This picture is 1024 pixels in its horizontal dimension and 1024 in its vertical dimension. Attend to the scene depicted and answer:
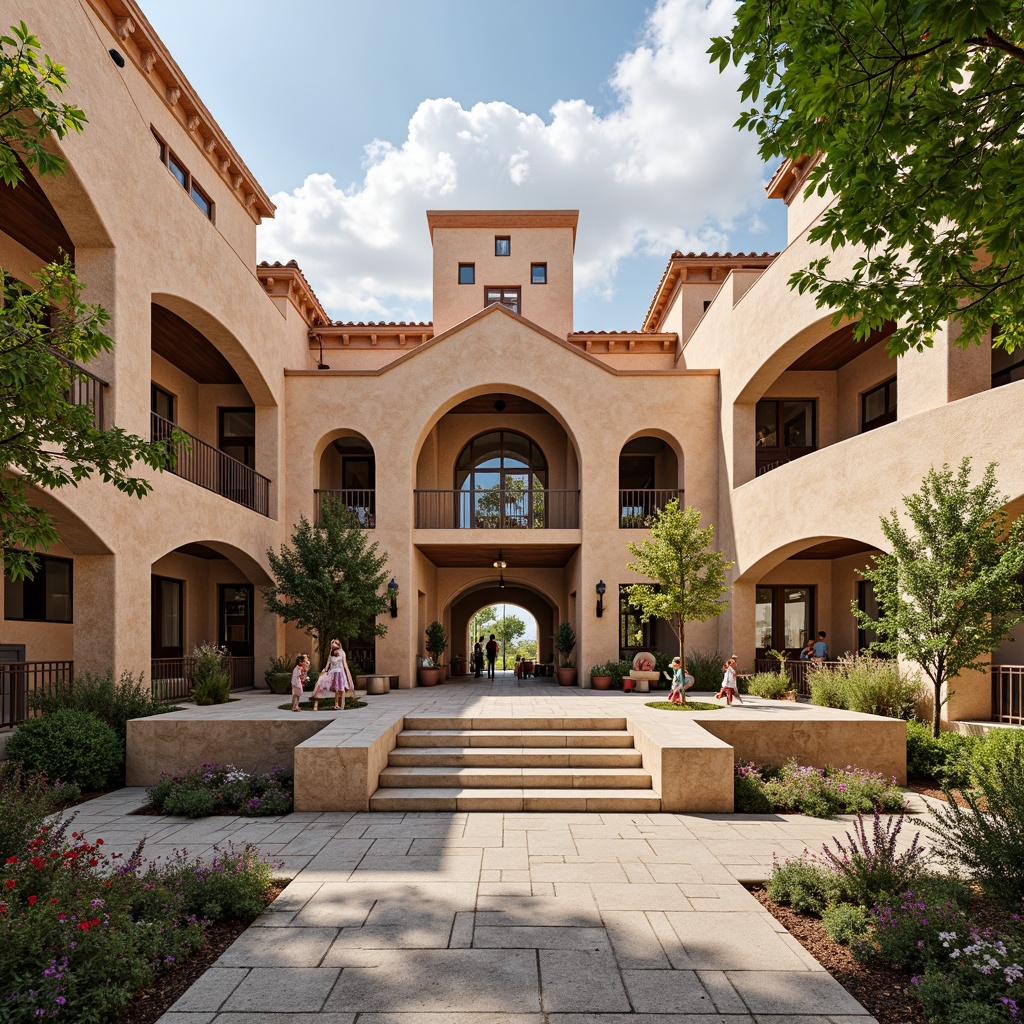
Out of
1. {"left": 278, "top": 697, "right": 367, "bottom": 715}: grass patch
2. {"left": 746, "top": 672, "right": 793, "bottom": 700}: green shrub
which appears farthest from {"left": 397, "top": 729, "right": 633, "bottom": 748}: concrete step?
{"left": 746, "top": 672, "right": 793, "bottom": 700}: green shrub

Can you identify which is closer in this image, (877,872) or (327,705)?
(877,872)

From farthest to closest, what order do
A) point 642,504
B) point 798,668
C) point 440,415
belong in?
point 642,504
point 440,415
point 798,668

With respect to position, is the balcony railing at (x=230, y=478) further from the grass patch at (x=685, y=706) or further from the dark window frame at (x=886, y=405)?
the dark window frame at (x=886, y=405)

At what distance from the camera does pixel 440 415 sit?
58.4 ft

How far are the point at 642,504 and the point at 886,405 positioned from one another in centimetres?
642

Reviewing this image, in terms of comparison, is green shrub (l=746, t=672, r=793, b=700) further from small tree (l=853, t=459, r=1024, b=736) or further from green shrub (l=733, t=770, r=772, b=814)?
green shrub (l=733, t=770, r=772, b=814)

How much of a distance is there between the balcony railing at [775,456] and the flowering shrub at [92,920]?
16.1m

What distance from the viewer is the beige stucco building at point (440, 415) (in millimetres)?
10211

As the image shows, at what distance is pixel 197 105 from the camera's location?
14250 millimetres

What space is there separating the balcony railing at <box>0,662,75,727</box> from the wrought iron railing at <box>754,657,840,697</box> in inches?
533

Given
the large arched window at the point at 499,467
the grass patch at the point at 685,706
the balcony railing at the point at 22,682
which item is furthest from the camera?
the large arched window at the point at 499,467

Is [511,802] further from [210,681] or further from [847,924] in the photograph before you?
[210,681]

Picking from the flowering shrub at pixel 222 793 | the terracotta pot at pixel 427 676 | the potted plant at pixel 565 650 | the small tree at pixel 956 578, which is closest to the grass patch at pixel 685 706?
the small tree at pixel 956 578

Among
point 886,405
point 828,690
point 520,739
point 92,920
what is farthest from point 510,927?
point 886,405
